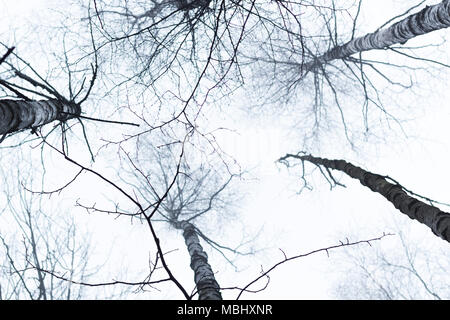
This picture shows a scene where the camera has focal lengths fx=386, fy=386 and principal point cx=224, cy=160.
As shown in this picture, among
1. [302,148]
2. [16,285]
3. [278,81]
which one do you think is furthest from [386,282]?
[16,285]

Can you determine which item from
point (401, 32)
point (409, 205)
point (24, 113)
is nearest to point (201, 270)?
point (409, 205)

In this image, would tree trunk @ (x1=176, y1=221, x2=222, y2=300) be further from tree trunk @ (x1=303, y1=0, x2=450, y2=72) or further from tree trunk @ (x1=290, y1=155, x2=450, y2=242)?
tree trunk @ (x1=303, y1=0, x2=450, y2=72)

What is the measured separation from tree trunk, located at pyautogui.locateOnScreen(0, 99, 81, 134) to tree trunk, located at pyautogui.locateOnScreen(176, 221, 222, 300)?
1.71 meters

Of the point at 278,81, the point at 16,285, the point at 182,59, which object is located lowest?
the point at 16,285

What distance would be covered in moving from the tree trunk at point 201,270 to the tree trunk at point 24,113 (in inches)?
67.5

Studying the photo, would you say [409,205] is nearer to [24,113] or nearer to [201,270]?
[201,270]

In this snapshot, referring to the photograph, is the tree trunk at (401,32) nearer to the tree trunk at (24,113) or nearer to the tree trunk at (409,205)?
the tree trunk at (409,205)

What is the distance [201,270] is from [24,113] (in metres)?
2.43

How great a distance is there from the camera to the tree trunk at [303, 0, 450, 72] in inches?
157

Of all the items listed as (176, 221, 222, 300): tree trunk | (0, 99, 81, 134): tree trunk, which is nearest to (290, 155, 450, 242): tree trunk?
(176, 221, 222, 300): tree trunk
